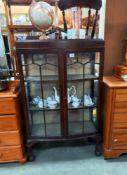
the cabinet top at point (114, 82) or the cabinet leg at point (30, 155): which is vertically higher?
the cabinet top at point (114, 82)

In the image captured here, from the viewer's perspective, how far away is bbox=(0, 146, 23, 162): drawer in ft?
5.82

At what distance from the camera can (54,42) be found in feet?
4.89

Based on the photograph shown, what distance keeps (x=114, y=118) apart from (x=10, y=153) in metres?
1.19

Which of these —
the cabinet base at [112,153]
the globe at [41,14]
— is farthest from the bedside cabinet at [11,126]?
the cabinet base at [112,153]

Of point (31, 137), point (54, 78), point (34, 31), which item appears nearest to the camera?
point (54, 78)

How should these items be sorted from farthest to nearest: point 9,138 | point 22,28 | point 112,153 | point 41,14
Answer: point 22,28 < point 112,153 < point 9,138 < point 41,14

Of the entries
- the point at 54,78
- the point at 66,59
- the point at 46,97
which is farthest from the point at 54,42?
the point at 46,97

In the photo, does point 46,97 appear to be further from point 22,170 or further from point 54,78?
point 22,170

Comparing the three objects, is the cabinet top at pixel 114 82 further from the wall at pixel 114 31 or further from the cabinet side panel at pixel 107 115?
the wall at pixel 114 31

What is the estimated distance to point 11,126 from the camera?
66.9 inches

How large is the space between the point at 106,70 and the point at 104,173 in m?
1.16

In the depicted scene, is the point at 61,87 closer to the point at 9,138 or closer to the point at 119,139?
the point at 9,138

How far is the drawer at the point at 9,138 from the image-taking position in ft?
5.66

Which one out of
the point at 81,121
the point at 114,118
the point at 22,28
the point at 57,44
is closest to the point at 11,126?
the point at 81,121
